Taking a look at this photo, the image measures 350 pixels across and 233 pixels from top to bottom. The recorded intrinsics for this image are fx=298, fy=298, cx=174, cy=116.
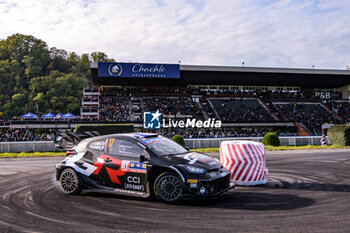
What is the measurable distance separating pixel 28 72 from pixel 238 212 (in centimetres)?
9847

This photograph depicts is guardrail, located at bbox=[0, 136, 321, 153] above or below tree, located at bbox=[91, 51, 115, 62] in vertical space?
below

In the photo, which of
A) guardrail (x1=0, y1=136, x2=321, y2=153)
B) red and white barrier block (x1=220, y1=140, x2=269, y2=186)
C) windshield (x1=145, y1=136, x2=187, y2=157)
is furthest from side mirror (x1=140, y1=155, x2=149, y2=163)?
guardrail (x1=0, y1=136, x2=321, y2=153)

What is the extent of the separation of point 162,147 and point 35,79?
286ft

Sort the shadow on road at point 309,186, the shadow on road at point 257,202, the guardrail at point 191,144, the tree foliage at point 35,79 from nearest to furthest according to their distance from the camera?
the shadow on road at point 257,202 → the shadow on road at point 309,186 → the guardrail at point 191,144 → the tree foliage at point 35,79

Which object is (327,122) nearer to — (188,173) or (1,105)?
(188,173)

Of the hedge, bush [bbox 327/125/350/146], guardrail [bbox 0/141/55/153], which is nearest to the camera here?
guardrail [bbox 0/141/55/153]

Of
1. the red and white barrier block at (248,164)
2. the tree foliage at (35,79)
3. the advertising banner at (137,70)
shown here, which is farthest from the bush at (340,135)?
the tree foliage at (35,79)

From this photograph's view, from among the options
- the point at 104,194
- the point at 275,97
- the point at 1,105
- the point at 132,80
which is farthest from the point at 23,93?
the point at 104,194

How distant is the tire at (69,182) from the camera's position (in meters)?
7.58

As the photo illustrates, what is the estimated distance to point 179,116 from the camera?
4609 centimetres

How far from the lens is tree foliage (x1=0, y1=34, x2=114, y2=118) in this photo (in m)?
78.6

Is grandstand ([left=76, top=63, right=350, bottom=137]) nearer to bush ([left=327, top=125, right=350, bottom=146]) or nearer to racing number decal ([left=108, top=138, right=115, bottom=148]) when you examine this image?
bush ([left=327, top=125, right=350, bottom=146])

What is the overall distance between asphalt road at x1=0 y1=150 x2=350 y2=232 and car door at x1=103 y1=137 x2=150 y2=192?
38cm

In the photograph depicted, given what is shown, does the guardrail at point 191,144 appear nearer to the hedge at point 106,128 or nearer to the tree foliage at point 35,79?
the hedge at point 106,128
